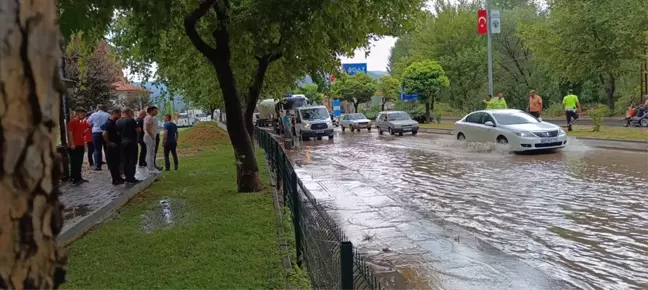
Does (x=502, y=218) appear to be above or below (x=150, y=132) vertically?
below

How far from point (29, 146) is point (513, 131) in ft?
53.4

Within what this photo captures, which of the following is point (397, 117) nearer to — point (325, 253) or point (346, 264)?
point (325, 253)

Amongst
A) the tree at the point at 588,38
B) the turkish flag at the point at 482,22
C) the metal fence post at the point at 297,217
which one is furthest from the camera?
the tree at the point at 588,38

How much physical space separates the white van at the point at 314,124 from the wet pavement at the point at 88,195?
16048mm

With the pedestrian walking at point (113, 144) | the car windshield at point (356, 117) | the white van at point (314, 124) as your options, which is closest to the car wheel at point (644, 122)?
the white van at point (314, 124)

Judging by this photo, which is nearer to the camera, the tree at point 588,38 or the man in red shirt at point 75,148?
the man in red shirt at point 75,148

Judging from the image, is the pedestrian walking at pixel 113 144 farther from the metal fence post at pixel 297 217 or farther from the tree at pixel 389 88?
the tree at pixel 389 88

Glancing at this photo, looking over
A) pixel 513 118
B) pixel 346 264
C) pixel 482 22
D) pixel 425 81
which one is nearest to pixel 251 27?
pixel 346 264

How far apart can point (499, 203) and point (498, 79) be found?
39.6 metres

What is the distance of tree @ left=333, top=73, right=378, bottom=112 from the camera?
61.0m

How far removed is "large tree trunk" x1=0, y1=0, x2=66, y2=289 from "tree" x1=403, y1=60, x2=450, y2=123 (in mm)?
39766

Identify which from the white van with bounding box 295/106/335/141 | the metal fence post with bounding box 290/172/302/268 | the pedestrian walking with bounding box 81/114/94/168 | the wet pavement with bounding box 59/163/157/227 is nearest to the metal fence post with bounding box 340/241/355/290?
the metal fence post with bounding box 290/172/302/268

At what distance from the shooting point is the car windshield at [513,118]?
56.5 feet

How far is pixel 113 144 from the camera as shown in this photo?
11.2 meters
